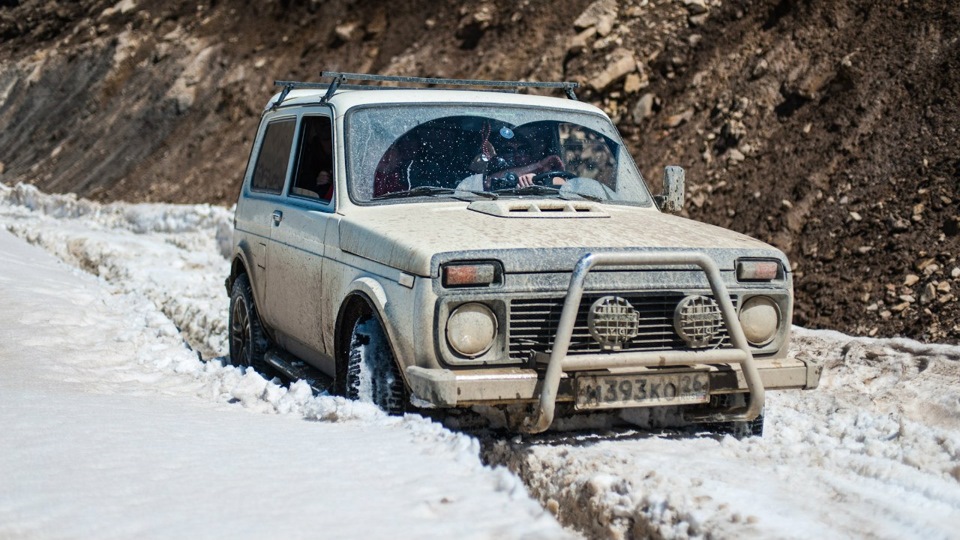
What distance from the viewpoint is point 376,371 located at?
17.9ft

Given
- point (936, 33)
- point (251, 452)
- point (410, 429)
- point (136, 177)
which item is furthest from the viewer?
point (136, 177)

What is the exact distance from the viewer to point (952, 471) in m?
5.14

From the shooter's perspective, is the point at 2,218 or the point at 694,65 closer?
the point at 694,65

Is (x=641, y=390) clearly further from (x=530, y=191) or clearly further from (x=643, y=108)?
(x=643, y=108)

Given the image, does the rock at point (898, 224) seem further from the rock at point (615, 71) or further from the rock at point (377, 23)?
the rock at point (377, 23)

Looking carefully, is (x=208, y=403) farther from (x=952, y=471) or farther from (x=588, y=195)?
(x=952, y=471)

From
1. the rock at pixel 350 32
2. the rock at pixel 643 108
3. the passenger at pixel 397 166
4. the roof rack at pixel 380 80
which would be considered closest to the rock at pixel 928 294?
the roof rack at pixel 380 80

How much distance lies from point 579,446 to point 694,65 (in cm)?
984

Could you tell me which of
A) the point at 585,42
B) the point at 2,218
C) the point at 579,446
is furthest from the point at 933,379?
the point at 2,218

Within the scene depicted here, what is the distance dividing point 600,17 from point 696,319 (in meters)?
11.3

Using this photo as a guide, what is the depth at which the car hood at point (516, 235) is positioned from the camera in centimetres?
505

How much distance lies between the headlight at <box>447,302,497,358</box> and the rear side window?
2462mm

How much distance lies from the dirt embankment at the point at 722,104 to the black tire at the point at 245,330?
15.6ft

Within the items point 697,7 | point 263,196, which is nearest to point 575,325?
point 263,196
